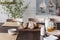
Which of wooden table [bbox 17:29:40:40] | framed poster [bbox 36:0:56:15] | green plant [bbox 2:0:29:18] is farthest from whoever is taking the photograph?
framed poster [bbox 36:0:56:15]

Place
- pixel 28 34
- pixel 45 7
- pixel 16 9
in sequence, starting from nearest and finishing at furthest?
pixel 28 34 → pixel 16 9 → pixel 45 7

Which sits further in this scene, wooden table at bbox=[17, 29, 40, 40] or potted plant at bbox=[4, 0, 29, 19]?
potted plant at bbox=[4, 0, 29, 19]

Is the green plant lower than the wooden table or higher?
higher

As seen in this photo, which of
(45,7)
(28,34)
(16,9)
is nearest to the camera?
(28,34)

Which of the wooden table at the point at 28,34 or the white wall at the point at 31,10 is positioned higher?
the white wall at the point at 31,10

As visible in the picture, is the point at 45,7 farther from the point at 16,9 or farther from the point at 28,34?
the point at 28,34

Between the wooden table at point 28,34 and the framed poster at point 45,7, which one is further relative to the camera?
the framed poster at point 45,7

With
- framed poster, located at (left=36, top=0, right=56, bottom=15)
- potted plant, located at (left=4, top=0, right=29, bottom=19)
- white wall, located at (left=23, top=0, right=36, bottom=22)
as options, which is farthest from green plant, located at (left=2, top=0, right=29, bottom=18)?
framed poster, located at (left=36, top=0, right=56, bottom=15)

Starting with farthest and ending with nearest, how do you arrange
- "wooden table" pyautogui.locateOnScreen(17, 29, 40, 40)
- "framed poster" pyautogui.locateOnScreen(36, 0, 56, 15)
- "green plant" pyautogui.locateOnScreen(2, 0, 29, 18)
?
"framed poster" pyautogui.locateOnScreen(36, 0, 56, 15) < "green plant" pyautogui.locateOnScreen(2, 0, 29, 18) < "wooden table" pyautogui.locateOnScreen(17, 29, 40, 40)

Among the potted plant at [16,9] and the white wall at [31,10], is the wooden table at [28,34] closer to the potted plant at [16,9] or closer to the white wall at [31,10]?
the potted plant at [16,9]

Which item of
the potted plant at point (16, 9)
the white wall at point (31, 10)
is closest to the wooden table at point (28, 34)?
the potted plant at point (16, 9)

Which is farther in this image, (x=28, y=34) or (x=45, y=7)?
(x=45, y=7)

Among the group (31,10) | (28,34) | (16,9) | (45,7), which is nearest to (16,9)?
(16,9)

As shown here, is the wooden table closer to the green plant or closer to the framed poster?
the green plant
